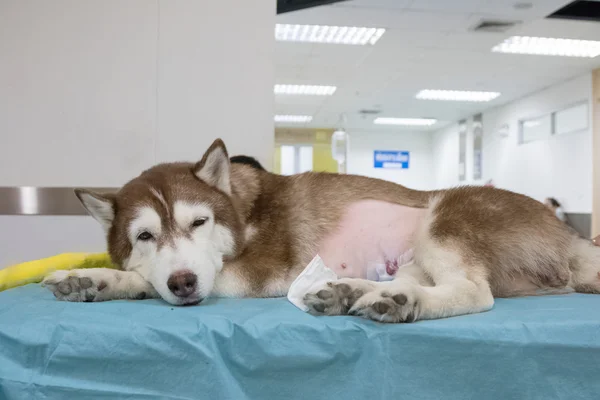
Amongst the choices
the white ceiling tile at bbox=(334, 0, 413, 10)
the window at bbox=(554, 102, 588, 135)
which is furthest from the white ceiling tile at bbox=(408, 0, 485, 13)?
the window at bbox=(554, 102, 588, 135)

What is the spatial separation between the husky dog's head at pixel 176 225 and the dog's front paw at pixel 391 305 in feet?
1.82

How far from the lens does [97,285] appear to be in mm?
1690

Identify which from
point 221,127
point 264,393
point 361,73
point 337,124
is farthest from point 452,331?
point 337,124

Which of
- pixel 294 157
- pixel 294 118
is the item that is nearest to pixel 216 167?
pixel 294 118

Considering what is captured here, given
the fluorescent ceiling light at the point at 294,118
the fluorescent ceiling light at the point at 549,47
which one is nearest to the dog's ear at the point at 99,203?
the fluorescent ceiling light at the point at 549,47

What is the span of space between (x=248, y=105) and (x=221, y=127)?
0.25 meters

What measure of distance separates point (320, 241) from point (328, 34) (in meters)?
6.30

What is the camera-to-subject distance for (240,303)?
5.61 ft

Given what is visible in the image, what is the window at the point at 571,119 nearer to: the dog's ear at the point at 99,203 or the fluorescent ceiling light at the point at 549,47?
the fluorescent ceiling light at the point at 549,47

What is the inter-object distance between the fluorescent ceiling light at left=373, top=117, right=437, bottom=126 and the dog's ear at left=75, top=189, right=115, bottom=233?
562 inches

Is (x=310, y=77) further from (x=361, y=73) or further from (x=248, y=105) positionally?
(x=248, y=105)

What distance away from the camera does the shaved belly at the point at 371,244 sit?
2082 millimetres

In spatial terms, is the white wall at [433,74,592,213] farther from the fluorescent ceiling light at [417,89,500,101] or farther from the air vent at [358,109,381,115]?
the air vent at [358,109,381,115]

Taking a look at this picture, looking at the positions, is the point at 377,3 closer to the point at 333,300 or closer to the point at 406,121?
the point at 333,300
